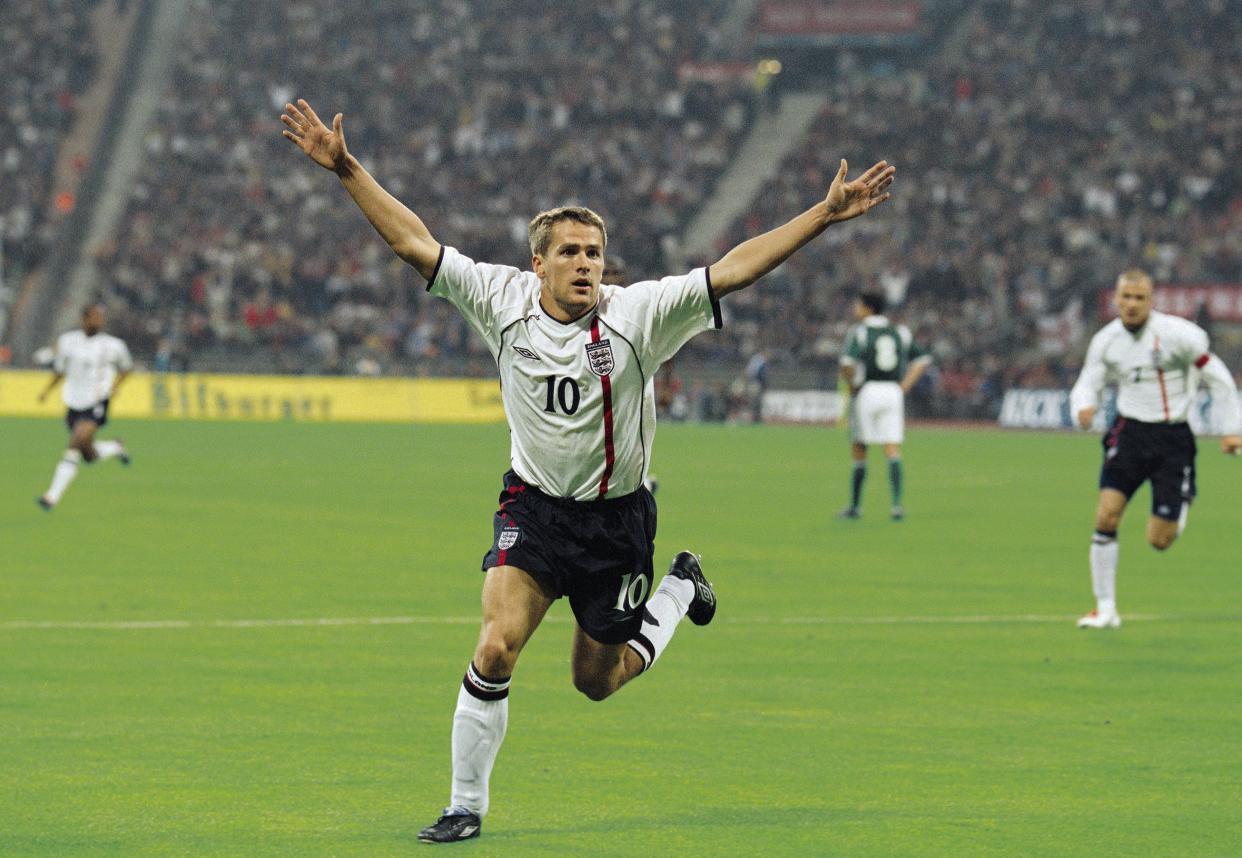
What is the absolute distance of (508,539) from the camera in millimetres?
7180

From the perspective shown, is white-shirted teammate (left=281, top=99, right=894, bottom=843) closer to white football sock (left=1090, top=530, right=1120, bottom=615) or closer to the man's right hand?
the man's right hand

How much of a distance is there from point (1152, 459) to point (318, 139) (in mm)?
7482

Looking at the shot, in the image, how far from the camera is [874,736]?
8.78 meters

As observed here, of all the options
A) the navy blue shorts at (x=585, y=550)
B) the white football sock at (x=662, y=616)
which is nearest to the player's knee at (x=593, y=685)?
the white football sock at (x=662, y=616)

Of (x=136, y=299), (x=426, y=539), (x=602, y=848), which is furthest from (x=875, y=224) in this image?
(x=602, y=848)

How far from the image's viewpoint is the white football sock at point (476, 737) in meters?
6.74

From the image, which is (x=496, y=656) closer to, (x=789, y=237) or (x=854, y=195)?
(x=789, y=237)

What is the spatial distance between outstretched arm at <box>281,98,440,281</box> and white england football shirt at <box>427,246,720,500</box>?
0.09m

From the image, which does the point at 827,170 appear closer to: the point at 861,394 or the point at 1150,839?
the point at 861,394

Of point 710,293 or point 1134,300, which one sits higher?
point 1134,300

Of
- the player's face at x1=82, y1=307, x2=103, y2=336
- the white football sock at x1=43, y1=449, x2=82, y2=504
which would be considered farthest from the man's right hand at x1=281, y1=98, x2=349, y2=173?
the player's face at x1=82, y1=307, x2=103, y2=336

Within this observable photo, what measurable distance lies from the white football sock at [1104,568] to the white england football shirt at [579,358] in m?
6.03

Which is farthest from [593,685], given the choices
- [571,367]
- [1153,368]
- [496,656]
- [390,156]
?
[390,156]

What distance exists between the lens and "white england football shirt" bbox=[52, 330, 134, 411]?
74.4 feet
